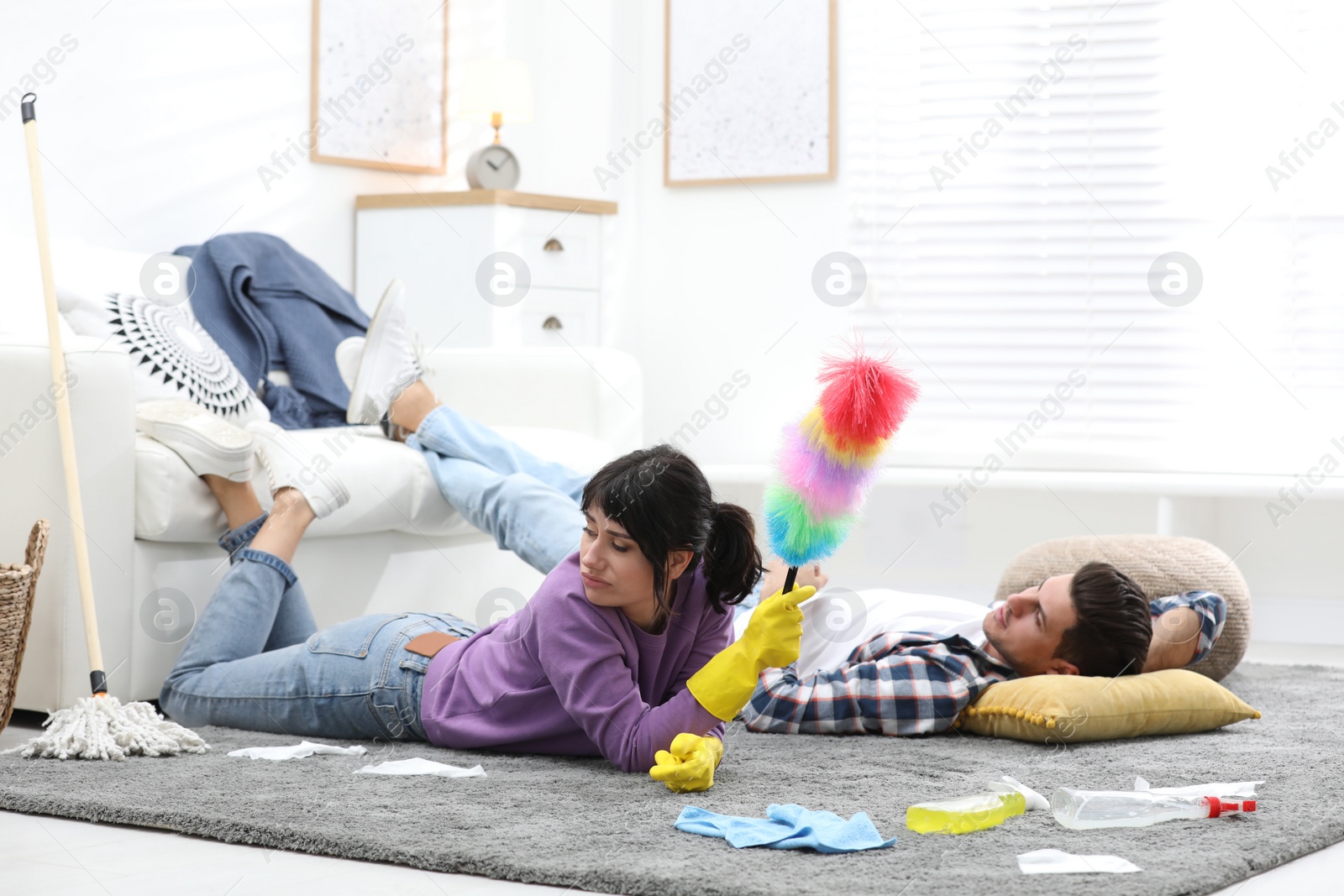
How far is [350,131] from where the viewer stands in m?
3.92

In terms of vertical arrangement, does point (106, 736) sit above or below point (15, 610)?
below

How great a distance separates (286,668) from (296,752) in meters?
0.16

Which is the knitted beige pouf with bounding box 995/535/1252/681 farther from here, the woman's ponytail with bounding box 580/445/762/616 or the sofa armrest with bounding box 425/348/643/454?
the woman's ponytail with bounding box 580/445/762/616

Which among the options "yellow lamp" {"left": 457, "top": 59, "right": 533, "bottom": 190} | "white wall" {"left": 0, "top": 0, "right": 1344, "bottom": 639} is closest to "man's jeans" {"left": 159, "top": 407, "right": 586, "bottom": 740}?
"white wall" {"left": 0, "top": 0, "right": 1344, "bottom": 639}

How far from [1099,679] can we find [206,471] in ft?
4.57

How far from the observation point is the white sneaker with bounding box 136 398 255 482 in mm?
2102

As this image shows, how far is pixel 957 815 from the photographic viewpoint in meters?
1.45

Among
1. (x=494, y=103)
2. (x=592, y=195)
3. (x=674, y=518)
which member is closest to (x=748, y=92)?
(x=592, y=195)

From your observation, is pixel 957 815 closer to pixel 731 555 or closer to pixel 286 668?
pixel 731 555

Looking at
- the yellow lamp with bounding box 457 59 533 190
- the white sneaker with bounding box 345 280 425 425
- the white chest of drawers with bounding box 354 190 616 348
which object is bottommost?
the white sneaker with bounding box 345 280 425 425

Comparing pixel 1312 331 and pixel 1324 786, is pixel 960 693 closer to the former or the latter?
pixel 1324 786

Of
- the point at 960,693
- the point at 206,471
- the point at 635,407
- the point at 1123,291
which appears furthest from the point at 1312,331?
the point at 206,471

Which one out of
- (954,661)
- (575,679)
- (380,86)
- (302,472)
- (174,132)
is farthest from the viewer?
(380,86)

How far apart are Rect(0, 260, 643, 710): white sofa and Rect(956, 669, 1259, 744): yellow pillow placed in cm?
107
